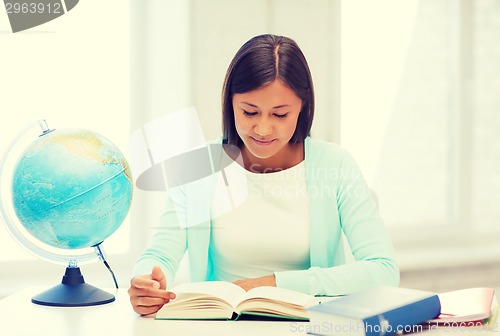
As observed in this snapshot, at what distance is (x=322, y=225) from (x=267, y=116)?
0.34 metres

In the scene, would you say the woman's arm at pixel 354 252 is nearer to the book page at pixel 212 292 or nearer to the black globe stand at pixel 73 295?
the book page at pixel 212 292

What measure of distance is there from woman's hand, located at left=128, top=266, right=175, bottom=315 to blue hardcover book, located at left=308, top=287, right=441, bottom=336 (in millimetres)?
343

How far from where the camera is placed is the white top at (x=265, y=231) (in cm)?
197

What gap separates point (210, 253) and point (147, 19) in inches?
39.8

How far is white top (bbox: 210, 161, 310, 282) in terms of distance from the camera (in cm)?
197

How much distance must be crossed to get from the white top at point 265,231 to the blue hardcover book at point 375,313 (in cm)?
57

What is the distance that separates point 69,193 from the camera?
154 cm

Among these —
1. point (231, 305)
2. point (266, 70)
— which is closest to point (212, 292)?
point (231, 305)

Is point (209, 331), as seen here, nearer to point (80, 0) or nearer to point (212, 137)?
point (212, 137)

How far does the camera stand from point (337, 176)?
1.99 metres

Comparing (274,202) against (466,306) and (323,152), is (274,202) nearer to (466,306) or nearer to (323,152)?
(323,152)

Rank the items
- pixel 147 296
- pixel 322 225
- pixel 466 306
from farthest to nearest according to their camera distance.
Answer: pixel 322 225 < pixel 147 296 < pixel 466 306

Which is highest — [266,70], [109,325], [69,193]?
[266,70]

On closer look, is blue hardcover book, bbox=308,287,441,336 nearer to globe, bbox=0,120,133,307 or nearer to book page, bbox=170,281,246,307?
book page, bbox=170,281,246,307
